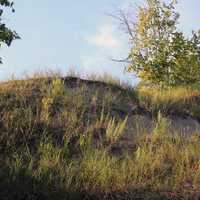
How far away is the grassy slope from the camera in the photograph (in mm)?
8773

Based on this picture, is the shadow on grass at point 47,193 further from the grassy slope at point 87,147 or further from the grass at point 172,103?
the grass at point 172,103

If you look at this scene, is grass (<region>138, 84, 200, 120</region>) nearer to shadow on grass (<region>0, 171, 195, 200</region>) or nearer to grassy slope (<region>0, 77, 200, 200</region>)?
grassy slope (<region>0, 77, 200, 200</region>)

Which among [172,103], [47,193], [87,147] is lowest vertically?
[47,193]

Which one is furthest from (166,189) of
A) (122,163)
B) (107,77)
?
(107,77)

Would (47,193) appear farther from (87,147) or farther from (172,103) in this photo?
(172,103)

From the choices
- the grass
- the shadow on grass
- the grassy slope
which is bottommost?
the shadow on grass

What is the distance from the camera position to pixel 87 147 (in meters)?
10.9

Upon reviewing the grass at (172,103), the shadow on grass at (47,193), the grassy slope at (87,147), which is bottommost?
the shadow on grass at (47,193)

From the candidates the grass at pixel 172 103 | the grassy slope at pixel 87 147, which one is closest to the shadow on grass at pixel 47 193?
the grassy slope at pixel 87 147

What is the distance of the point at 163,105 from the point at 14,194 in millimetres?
7690

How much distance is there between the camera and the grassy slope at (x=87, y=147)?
8.77m

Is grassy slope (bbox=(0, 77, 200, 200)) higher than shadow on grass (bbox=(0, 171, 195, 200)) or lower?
higher

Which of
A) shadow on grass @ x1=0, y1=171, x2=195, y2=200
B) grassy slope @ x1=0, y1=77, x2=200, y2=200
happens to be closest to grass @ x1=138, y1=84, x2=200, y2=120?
grassy slope @ x1=0, y1=77, x2=200, y2=200

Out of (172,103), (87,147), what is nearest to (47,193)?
(87,147)
